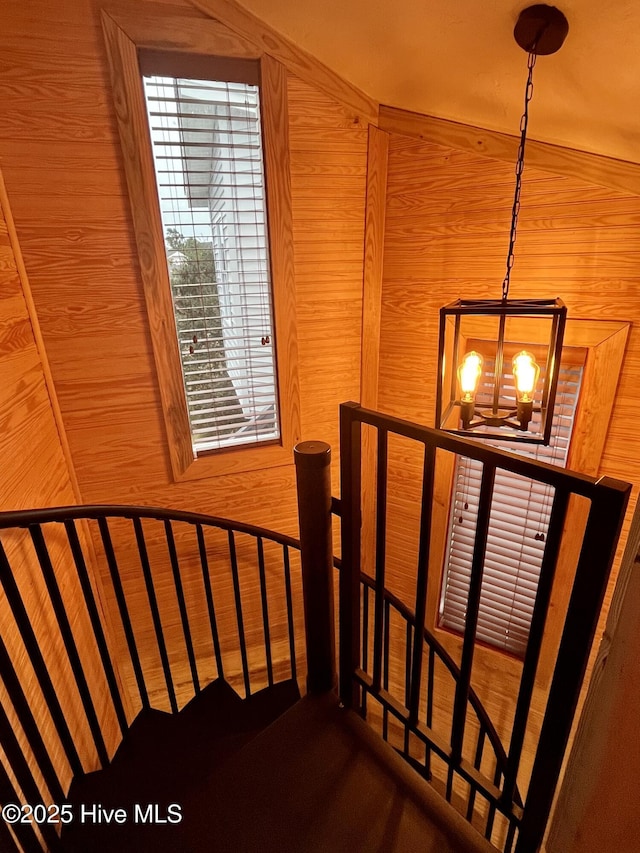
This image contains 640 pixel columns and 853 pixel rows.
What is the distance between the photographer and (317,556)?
131 cm

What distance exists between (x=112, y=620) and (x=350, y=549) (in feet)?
7.42

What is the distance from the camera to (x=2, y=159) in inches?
77.6

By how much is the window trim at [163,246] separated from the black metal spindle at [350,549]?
1.60m

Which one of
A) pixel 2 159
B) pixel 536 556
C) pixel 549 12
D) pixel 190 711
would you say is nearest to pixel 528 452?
pixel 536 556

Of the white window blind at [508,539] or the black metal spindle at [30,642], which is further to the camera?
the white window blind at [508,539]

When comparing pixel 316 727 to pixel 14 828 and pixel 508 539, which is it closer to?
pixel 14 828

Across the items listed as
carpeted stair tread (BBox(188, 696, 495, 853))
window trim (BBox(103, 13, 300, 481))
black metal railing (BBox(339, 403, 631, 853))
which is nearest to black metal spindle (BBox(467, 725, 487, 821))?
black metal railing (BBox(339, 403, 631, 853))

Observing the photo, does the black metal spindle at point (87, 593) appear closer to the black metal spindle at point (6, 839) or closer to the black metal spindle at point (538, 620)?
the black metal spindle at point (6, 839)

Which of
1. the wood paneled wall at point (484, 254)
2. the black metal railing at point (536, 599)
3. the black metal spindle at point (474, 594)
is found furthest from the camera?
the wood paneled wall at point (484, 254)

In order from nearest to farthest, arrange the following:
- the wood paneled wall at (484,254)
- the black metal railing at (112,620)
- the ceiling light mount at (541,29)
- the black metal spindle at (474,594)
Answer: the black metal spindle at (474,594)
the black metal railing at (112,620)
the ceiling light mount at (541,29)
the wood paneled wall at (484,254)

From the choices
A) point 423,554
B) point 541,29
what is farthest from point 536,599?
point 541,29

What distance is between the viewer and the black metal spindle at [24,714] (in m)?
1.23

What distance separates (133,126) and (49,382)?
1.25 metres

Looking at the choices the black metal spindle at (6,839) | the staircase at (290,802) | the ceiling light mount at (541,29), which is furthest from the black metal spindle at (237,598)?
the ceiling light mount at (541,29)
